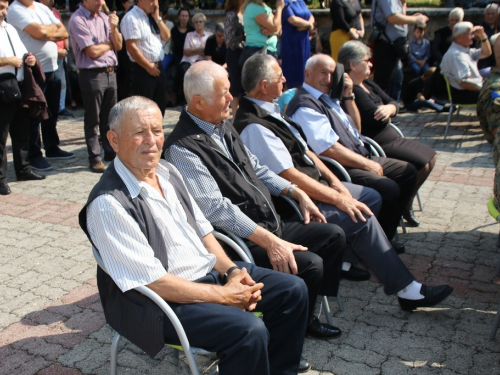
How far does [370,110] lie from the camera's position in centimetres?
499

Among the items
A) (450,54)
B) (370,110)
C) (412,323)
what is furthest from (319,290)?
(450,54)

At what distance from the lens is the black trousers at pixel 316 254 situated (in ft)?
10.0

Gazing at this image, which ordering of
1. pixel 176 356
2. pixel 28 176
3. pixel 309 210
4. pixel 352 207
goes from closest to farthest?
pixel 176 356 → pixel 309 210 → pixel 352 207 → pixel 28 176

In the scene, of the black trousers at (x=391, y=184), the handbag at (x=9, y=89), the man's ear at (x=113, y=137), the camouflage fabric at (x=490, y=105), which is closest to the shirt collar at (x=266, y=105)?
the black trousers at (x=391, y=184)

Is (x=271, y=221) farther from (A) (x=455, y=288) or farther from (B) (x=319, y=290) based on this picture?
(A) (x=455, y=288)

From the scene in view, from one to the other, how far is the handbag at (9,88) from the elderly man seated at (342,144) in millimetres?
2970

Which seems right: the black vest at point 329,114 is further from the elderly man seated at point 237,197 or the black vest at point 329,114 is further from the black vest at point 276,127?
the elderly man seated at point 237,197

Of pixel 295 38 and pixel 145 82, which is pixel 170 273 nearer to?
pixel 145 82

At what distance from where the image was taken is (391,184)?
4.26 m

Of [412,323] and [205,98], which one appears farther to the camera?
[412,323]

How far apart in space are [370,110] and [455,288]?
178 cm


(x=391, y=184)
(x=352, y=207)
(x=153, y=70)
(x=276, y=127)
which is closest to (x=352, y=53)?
(x=391, y=184)

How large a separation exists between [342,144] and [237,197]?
5.29 feet

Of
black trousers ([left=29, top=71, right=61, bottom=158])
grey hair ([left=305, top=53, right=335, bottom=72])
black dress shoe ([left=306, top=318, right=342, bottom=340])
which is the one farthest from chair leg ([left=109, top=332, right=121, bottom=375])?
black trousers ([left=29, top=71, right=61, bottom=158])
